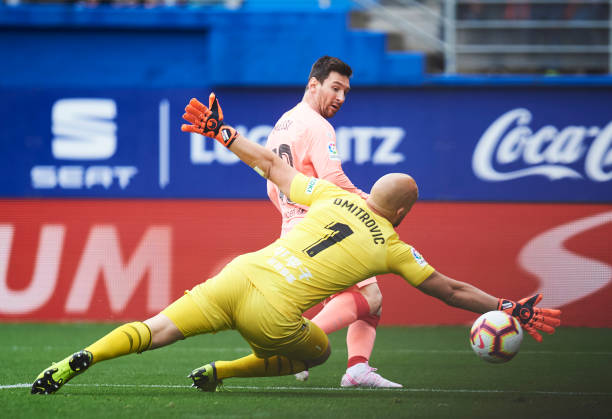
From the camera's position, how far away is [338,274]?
483 centimetres

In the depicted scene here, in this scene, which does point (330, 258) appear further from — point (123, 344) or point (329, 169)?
point (123, 344)

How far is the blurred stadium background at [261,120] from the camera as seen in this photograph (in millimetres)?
10984

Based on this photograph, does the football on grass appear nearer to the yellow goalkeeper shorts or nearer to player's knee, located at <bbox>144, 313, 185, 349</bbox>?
the yellow goalkeeper shorts

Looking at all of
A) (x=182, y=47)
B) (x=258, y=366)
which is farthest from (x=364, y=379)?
(x=182, y=47)

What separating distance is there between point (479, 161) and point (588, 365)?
16.2 feet

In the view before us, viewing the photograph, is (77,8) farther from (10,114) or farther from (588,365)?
(588,365)

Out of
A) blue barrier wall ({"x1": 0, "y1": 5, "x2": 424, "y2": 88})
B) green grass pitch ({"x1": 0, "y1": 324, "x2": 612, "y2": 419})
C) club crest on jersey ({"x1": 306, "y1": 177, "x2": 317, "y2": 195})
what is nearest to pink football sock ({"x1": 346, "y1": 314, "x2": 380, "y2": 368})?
green grass pitch ({"x1": 0, "y1": 324, "x2": 612, "y2": 419})

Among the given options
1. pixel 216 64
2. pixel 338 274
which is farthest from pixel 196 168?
pixel 338 274

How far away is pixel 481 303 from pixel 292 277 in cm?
109

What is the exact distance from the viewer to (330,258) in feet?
15.8

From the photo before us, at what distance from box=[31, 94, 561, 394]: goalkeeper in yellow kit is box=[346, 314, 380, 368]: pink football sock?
853 millimetres

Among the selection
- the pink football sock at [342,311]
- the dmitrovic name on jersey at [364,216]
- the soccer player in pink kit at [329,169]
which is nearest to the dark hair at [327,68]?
the soccer player in pink kit at [329,169]

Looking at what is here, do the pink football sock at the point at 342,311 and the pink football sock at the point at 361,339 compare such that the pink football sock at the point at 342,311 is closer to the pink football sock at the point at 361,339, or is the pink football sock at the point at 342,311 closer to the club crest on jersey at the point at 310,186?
the pink football sock at the point at 361,339

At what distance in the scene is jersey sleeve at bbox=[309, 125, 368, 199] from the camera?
5586 millimetres
